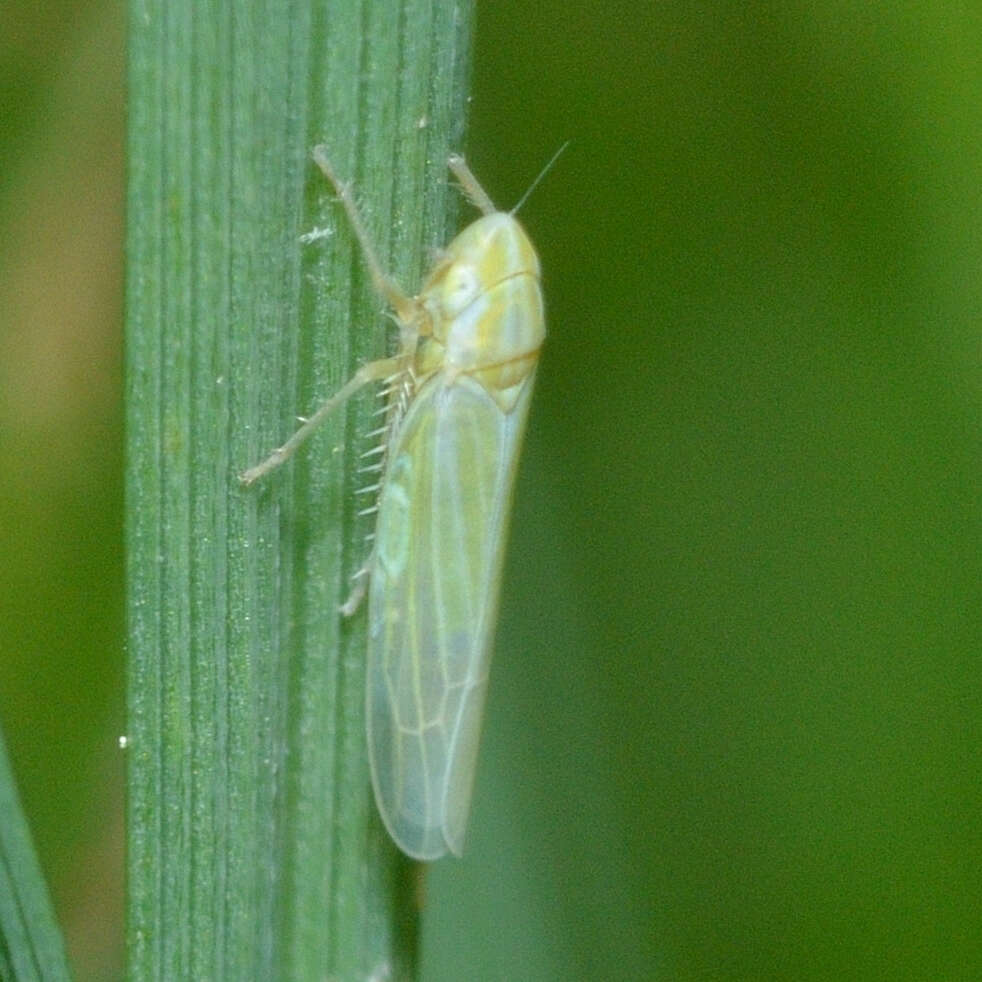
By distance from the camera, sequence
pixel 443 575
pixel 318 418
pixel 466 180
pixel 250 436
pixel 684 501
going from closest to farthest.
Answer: pixel 250 436 → pixel 318 418 → pixel 466 180 → pixel 443 575 → pixel 684 501

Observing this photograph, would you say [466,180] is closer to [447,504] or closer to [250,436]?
[447,504]

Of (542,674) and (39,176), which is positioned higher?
(39,176)

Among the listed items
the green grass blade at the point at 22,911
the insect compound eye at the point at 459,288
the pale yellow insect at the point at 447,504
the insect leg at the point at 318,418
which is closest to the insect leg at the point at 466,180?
the pale yellow insect at the point at 447,504

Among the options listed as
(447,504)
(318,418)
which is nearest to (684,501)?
(447,504)

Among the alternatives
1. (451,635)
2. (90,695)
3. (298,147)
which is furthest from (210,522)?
(90,695)

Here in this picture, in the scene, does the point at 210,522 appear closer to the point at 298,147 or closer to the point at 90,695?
the point at 298,147
